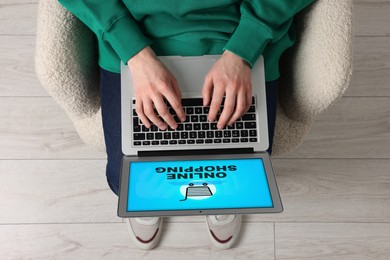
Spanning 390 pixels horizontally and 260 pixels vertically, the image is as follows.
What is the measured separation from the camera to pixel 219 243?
116 cm

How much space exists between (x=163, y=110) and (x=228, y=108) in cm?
12

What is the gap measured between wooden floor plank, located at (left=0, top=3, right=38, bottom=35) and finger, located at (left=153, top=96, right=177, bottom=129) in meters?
0.75

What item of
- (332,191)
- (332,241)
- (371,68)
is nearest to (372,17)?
(371,68)

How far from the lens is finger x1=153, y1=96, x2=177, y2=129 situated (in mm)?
799

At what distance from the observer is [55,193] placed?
1.21m

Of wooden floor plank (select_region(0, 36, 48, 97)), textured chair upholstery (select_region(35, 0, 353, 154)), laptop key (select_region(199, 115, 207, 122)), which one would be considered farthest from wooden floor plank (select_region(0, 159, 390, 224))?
laptop key (select_region(199, 115, 207, 122))

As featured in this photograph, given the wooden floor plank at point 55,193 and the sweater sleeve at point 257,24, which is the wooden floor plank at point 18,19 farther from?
the sweater sleeve at point 257,24

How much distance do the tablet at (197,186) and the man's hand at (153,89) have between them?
0.08 meters

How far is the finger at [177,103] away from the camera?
0.80 m

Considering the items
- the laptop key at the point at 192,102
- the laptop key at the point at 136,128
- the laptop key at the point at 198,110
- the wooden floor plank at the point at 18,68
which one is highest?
the laptop key at the point at 192,102

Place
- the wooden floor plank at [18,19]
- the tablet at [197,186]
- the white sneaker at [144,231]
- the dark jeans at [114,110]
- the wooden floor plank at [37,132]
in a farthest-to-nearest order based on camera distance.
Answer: the wooden floor plank at [18,19] → the wooden floor plank at [37,132] → the white sneaker at [144,231] → the dark jeans at [114,110] → the tablet at [197,186]

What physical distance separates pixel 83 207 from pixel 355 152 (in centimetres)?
77

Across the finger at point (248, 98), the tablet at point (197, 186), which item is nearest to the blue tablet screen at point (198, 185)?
the tablet at point (197, 186)

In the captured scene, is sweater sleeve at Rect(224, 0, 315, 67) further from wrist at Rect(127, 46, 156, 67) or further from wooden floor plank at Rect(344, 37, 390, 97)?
wooden floor plank at Rect(344, 37, 390, 97)
